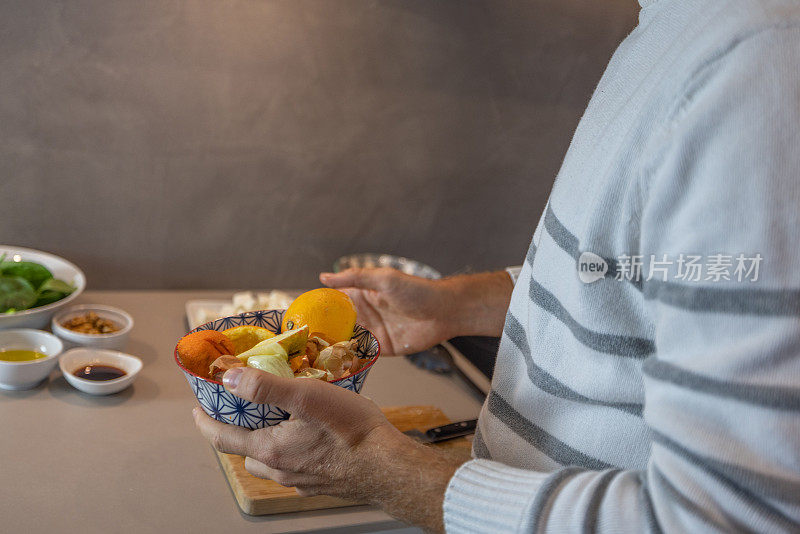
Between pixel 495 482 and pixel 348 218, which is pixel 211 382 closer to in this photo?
pixel 495 482

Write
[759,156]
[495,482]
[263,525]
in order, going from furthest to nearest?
[263,525] < [495,482] < [759,156]

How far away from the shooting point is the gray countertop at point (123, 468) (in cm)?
79

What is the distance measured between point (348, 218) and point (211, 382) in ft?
2.88

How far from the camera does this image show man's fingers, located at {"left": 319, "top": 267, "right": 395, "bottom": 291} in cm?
105

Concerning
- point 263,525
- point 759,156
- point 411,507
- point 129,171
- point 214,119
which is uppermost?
point 759,156

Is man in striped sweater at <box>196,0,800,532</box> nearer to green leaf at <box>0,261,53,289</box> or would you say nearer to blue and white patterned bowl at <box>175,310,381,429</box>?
blue and white patterned bowl at <box>175,310,381,429</box>

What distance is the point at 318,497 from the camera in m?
0.87

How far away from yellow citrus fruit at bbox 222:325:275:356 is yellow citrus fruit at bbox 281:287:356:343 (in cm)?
3

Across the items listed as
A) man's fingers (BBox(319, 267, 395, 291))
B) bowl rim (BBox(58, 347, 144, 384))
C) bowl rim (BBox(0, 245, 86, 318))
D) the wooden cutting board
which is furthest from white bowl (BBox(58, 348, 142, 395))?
man's fingers (BBox(319, 267, 395, 291))

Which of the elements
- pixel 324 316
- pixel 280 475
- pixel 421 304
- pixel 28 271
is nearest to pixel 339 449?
pixel 280 475

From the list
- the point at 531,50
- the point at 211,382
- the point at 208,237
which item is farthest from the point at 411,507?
the point at 531,50

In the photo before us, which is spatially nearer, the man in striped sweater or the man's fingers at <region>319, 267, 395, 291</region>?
the man in striped sweater

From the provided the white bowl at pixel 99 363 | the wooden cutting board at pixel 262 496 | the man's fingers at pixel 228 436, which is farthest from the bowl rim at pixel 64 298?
the man's fingers at pixel 228 436

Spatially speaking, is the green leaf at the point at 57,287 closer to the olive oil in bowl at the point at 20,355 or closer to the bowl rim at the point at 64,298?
the bowl rim at the point at 64,298
